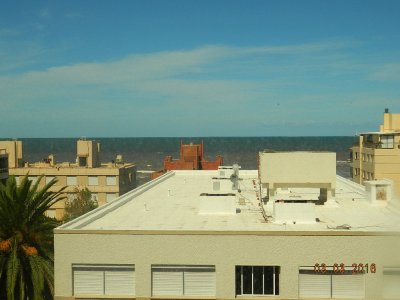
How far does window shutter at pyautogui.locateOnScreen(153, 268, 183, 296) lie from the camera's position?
2400 cm

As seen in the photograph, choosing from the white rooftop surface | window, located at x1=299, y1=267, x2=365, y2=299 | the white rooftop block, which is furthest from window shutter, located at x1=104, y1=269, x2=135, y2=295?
window, located at x1=299, y1=267, x2=365, y2=299

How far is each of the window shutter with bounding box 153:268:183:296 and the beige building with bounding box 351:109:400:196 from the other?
53797mm

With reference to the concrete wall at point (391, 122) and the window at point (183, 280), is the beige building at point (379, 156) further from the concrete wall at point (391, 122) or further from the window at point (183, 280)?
the window at point (183, 280)

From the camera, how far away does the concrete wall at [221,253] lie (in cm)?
2359

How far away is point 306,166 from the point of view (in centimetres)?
3256

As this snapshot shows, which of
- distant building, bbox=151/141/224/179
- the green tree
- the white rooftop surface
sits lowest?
the green tree

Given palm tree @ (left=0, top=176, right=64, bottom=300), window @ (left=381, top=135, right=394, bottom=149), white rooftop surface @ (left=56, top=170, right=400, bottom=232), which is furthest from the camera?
window @ (left=381, top=135, right=394, bottom=149)

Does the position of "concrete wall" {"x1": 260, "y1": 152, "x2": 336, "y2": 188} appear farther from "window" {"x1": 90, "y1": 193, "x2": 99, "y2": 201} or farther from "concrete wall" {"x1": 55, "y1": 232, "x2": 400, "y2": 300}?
"window" {"x1": 90, "y1": 193, "x2": 99, "y2": 201}

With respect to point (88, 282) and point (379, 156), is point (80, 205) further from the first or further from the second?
point (88, 282)

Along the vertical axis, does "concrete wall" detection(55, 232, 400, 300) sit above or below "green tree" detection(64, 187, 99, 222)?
above

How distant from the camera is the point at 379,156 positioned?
74688 mm

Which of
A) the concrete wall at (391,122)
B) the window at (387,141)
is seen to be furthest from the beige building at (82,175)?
the concrete wall at (391,122)

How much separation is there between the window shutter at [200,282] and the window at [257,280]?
121cm

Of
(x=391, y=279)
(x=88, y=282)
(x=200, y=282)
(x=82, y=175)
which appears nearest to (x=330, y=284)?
(x=391, y=279)
